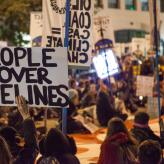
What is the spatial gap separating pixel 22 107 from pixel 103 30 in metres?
10.0

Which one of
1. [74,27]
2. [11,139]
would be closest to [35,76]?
[11,139]

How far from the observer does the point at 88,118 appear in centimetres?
1503

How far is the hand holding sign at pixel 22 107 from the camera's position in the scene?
582 centimetres

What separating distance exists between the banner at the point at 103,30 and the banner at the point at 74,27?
288 inches

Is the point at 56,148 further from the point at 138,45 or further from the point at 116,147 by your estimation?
the point at 138,45

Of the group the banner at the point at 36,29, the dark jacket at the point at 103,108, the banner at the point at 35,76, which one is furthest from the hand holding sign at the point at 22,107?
the banner at the point at 36,29

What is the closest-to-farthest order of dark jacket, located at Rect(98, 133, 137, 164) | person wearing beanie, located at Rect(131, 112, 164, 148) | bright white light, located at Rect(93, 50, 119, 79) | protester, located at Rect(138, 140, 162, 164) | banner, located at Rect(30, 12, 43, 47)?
protester, located at Rect(138, 140, 162, 164)
dark jacket, located at Rect(98, 133, 137, 164)
person wearing beanie, located at Rect(131, 112, 164, 148)
bright white light, located at Rect(93, 50, 119, 79)
banner, located at Rect(30, 12, 43, 47)

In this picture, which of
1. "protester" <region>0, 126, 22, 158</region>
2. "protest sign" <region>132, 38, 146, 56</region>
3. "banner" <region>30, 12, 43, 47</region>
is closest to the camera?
"protester" <region>0, 126, 22, 158</region>

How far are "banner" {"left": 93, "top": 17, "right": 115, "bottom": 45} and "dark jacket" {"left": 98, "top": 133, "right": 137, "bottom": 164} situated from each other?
902 centimetres

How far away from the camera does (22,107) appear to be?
587 cm

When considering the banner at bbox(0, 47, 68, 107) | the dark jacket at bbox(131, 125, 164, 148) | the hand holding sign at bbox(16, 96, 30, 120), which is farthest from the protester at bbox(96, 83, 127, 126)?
the hand holding sign at bbox(16, 96, 30, 120)

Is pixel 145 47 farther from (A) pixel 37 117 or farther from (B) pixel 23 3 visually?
(A) pixel 37 117

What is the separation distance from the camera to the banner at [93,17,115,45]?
15562mm

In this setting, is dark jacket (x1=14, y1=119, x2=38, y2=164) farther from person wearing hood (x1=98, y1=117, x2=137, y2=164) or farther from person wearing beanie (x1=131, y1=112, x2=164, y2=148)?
person wearing beanie (x1=131, y1=112, x2=164, y2=148)
